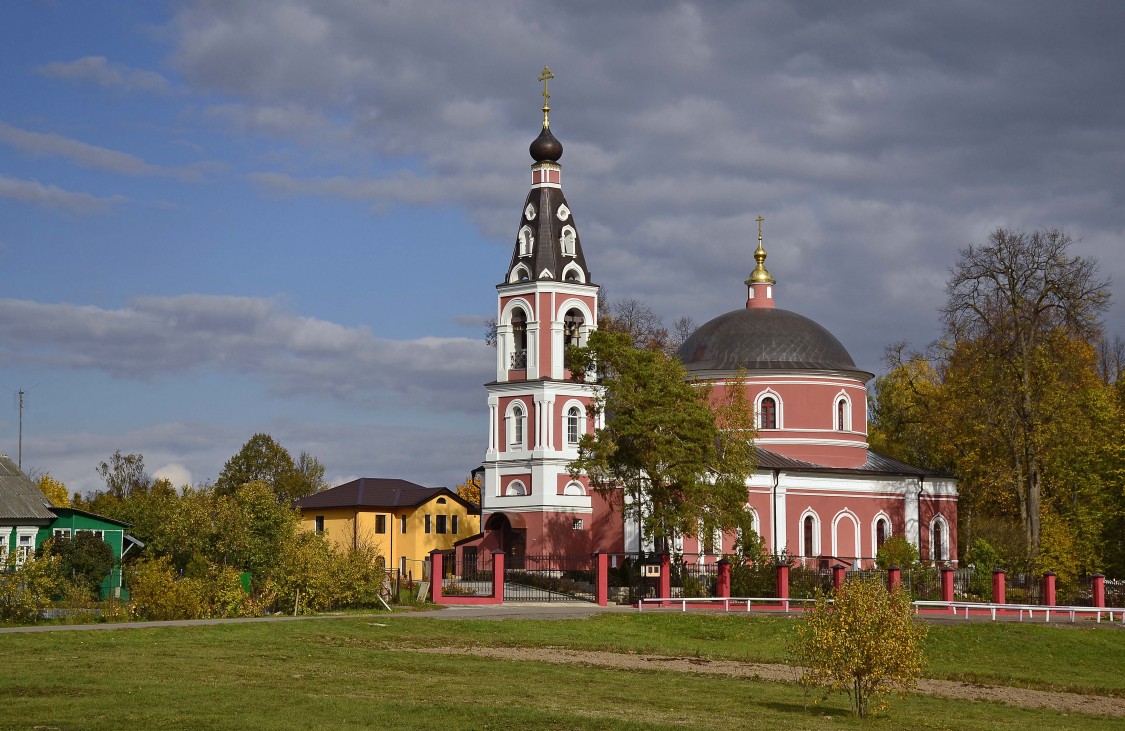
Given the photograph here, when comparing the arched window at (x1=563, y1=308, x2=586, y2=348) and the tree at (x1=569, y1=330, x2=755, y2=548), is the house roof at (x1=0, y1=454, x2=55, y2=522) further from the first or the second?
the arched window at (x1=563, y1=308, x2=586, y2=348)

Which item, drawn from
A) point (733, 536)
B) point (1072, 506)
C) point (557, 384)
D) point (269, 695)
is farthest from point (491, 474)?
point (269, 695)

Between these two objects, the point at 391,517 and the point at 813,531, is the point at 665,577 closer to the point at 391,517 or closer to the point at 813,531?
→ the point at 813,531

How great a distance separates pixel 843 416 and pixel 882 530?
4982mm

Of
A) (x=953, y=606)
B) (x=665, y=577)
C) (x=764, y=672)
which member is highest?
(x=665, y=577)

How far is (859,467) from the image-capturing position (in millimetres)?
56688

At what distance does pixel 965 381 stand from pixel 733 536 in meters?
10.0

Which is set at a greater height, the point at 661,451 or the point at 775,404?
the point at 775,404

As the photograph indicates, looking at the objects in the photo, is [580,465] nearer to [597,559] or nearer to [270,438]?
[597,559]

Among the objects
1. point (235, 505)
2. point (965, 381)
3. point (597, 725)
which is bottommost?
point (597, 725)

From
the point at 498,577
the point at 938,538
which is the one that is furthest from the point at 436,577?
the point at 938,538

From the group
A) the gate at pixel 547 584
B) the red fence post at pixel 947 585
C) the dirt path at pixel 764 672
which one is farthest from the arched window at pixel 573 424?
the dirt path at pixel 764 672

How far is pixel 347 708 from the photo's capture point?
15930 millimetres

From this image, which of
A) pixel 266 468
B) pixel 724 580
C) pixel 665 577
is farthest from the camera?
pixel 266 468

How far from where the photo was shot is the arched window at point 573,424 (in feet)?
170
